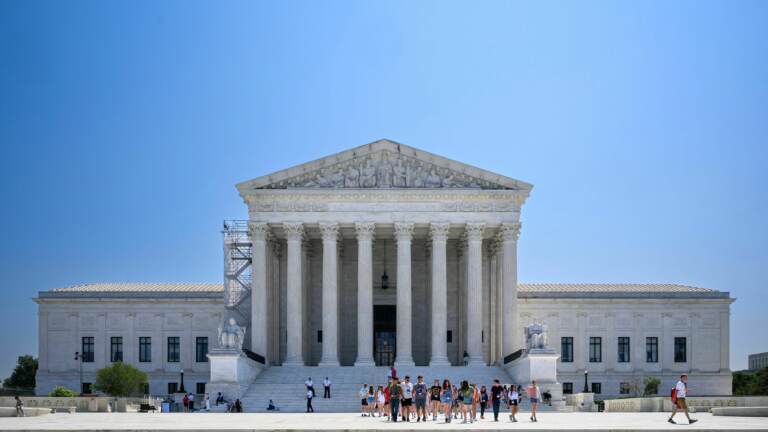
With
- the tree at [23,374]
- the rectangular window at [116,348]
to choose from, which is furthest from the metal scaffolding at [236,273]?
the tree at [23,374]

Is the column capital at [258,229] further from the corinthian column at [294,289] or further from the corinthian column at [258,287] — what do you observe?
the corinthian column at [294,289]

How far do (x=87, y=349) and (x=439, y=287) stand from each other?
29905 millimetres

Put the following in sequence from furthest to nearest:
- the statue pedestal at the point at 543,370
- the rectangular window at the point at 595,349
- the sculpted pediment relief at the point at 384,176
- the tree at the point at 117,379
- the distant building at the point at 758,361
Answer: the distant building at the point at 758,361
the rectangular window at the point at 595,349
the tree at the point at 117,379
the sculpted pediment relief at the point at 384,176
the statue pedestal at the point at 543,370

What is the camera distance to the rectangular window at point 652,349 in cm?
8369

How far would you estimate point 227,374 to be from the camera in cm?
6088

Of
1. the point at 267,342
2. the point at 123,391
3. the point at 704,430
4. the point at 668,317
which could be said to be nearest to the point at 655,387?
the point at 668,317

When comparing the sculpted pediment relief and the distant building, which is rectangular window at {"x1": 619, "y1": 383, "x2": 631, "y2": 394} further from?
the distant building

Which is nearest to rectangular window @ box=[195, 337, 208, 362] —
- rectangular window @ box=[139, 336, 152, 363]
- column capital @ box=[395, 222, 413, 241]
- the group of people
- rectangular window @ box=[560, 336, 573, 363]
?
rectangular window @ box=[139, 336, 152, 363]

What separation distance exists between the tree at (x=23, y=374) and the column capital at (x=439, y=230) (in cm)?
6095

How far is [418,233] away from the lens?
240ft

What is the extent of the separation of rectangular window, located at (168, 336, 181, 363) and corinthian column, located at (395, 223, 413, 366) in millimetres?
21871

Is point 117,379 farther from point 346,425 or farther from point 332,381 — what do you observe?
point 346,425

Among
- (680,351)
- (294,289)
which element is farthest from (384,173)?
(680,351)

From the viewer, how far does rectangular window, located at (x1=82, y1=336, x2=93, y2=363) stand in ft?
272
